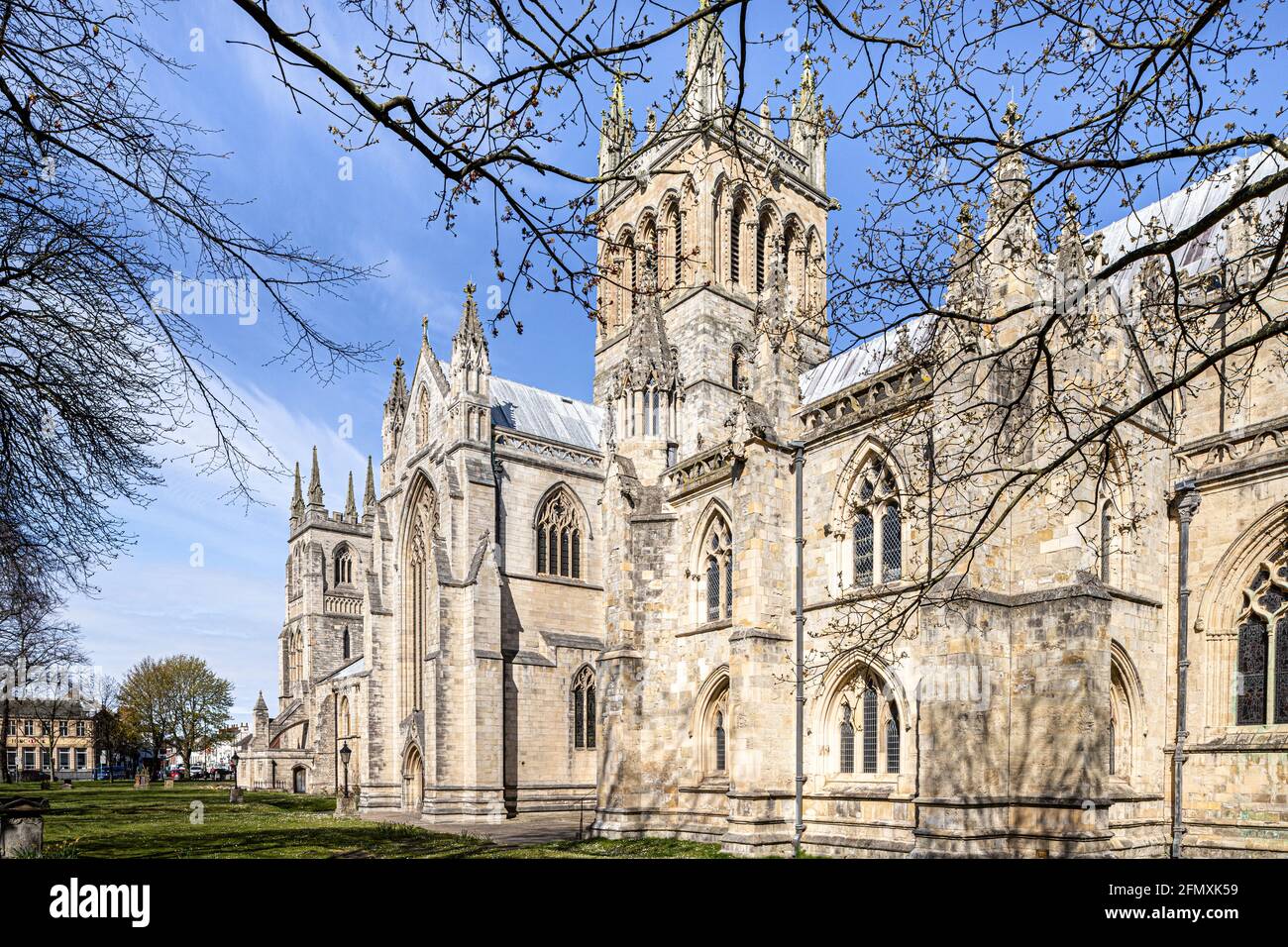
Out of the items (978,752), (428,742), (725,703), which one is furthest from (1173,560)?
(428,742)

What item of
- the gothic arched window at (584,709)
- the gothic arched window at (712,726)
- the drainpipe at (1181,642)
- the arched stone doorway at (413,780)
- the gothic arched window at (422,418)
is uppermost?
the gothic arched window at (422,418)

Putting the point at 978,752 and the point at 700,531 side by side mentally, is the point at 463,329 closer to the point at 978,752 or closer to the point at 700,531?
the point at 700,531

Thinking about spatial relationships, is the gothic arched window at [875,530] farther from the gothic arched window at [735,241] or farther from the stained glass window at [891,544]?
the gothic arched window at [735,241]

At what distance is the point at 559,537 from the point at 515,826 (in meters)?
10.2

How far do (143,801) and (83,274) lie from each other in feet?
142

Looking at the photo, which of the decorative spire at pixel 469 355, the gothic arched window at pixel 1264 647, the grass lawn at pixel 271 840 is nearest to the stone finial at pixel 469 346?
the decorative spire at pixel 469 355

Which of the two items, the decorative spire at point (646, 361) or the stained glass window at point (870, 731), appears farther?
the decorative spire at point (646, 361)

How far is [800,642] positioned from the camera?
18.2 meters

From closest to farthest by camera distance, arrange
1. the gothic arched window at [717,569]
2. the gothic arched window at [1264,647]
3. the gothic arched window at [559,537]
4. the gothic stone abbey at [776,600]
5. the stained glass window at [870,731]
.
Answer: the gothic stone abbey at [776,600], the gothic arched window at [1264,647], the stained glass window at [870,731], the gothic arched window at [717,569], the gothic arched window at [559,537]

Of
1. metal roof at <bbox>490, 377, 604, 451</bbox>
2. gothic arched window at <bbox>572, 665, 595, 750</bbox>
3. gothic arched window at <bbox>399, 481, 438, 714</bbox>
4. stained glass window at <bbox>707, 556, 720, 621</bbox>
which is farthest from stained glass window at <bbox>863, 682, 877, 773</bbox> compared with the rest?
gothic arched window at <bbox>399, 481, 438, 714</bbox>

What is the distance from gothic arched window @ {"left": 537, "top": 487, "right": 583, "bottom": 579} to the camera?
1255 inches

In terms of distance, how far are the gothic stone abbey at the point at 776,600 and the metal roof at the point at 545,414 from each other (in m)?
0.23

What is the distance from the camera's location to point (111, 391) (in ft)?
24.8

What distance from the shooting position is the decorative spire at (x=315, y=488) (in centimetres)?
6088
